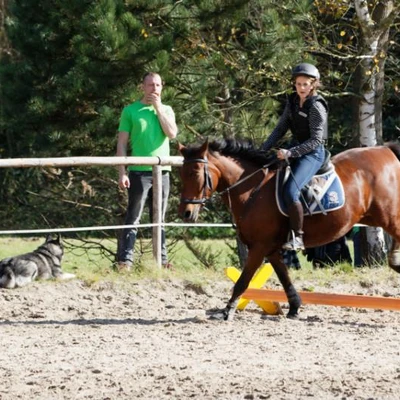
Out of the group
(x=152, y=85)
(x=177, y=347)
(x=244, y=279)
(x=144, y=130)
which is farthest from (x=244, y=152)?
(x=177, y=347)

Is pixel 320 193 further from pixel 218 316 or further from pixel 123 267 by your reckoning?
pixel 123 267

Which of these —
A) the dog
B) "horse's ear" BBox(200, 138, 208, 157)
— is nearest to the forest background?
the dog

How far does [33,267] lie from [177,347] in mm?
3672

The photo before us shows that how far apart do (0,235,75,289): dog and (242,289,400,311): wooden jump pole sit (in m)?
2.55

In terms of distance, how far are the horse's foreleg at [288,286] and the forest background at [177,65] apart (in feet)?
13.4

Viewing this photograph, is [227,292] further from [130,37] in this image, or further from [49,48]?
[49,48]

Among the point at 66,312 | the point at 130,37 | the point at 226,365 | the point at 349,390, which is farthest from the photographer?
the point at 130,37

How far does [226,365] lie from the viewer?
773 centimetres

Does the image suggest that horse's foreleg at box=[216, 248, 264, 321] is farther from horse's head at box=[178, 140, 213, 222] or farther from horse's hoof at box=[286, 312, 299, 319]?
horse's head at box=[178, 140, 213, 222]

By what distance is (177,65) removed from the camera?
15062 mm

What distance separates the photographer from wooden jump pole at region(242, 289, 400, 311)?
9.50 metres

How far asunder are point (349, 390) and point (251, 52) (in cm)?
876

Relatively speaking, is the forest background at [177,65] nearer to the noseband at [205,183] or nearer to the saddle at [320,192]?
the saddle at [320,192]

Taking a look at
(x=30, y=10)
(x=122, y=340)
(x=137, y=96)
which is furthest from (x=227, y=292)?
(x=30, y=10)
